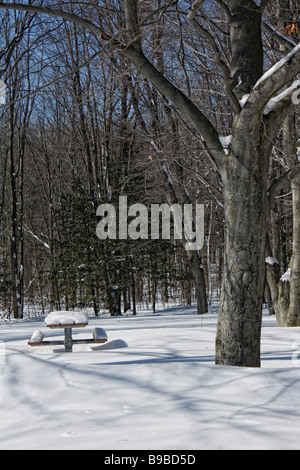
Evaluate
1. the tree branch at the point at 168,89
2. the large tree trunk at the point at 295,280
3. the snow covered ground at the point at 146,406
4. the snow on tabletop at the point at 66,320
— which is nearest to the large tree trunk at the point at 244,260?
the tree branch at the point at 168,89

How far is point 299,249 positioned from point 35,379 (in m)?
6.03

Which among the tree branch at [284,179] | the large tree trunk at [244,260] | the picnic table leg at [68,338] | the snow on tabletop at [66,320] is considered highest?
the tree branch at [284,179]

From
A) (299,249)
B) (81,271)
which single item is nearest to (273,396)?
(299,249)

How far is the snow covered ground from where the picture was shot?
2.37 metres

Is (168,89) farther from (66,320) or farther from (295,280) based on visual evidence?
(295,280)

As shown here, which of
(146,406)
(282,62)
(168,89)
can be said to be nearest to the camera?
(146,406)

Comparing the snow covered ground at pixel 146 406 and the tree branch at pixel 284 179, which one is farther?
the tree branch at pixel 284 179

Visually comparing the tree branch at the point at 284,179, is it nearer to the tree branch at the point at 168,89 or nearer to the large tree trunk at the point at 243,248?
the large tree trunk at the point at 243,248

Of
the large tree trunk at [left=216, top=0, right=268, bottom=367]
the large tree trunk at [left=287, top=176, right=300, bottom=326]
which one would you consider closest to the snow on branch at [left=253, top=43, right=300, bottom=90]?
the large tree trunk at [left=216, top=0, right=268, bottom=367]

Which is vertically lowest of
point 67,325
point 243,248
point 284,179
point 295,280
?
point 67,325

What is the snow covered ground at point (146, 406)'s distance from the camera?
2369 mm

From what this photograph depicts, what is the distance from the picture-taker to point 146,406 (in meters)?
2.94

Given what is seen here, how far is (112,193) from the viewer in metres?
17.4

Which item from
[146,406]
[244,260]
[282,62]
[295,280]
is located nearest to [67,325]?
[244,260]
